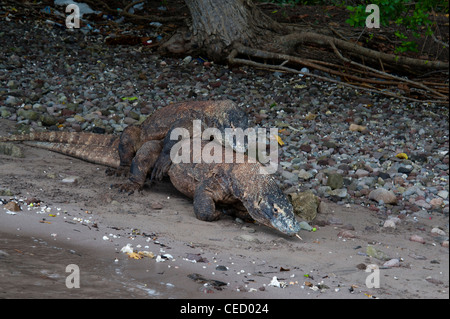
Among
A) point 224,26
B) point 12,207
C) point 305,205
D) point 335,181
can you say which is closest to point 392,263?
point 305,205

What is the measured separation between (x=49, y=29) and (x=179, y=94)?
12.0 feet

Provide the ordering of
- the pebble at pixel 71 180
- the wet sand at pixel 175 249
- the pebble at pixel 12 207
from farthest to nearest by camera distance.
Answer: the pebble at pixel 71 180
the pebble at pixel 12 207
the wet sand at pixel 175 249

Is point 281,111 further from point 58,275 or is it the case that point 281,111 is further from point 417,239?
point 58,275

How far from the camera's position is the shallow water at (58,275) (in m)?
3.45

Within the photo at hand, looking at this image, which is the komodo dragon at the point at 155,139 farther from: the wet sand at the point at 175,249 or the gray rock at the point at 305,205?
the gray rock at the point at 305,205

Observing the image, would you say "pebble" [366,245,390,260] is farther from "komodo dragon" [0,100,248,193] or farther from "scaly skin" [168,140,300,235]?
"komodo dragon" [0,100,248,193]

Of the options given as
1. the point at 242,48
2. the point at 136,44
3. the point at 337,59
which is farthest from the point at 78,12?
the point at 337,59

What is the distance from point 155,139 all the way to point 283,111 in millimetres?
2737

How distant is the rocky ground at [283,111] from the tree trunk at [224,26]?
31cm

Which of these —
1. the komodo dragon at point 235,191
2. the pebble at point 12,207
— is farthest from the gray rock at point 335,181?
the pebble at point 12,207

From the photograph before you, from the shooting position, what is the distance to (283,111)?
844 centimetres

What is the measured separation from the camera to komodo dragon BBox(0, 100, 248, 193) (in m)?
5.88

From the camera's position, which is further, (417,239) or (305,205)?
(305,205)

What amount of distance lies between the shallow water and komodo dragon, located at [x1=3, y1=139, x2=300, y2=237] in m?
1.31
